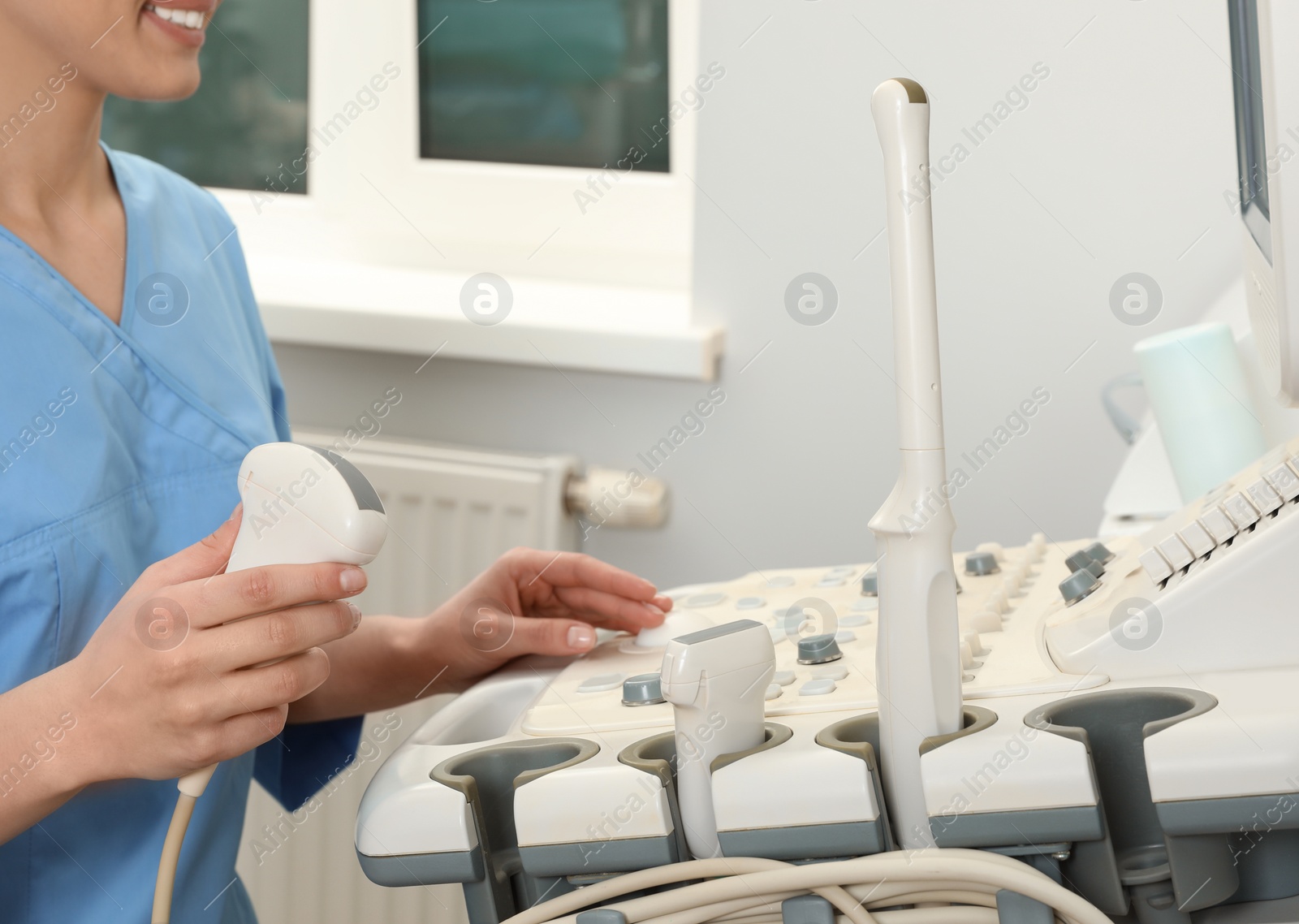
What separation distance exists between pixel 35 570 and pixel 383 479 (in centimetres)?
68

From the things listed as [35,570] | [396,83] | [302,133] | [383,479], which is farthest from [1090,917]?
[302,133]

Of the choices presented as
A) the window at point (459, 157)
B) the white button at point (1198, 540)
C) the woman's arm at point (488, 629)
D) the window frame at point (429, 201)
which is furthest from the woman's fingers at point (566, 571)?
the window frame at point (429, 201)

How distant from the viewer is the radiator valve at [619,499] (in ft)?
3.97

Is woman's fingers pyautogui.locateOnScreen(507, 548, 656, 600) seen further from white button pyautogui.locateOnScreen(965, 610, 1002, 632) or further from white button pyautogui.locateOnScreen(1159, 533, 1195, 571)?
white button pyautogui.locateOnScreen(1159, 533, 1195, 571)

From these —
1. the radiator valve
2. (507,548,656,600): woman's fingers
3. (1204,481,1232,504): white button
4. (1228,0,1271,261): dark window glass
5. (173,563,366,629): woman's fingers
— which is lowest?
(173,563,366,629): woman's fingers

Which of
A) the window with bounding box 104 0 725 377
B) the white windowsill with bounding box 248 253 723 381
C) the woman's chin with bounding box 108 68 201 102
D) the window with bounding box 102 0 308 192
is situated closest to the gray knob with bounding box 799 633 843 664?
the woman's chin with bounding box 108 68 201 102

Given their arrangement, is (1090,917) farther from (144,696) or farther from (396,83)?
(396,83)

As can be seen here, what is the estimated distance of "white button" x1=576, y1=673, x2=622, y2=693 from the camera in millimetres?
579

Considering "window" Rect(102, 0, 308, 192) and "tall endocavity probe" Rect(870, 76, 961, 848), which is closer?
"tall endocavity probe" Rect(870, 76, 961, 848)

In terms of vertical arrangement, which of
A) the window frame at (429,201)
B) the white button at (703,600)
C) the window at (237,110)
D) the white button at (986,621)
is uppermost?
the window at (237,110)

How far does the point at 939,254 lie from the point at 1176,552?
633 millimetres

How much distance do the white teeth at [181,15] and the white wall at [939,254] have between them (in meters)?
0.53

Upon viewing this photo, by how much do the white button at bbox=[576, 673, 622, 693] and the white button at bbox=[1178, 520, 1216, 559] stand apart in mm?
269

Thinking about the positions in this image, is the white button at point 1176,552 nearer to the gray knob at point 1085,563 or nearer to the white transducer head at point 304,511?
the gray knob at point 1085,563
